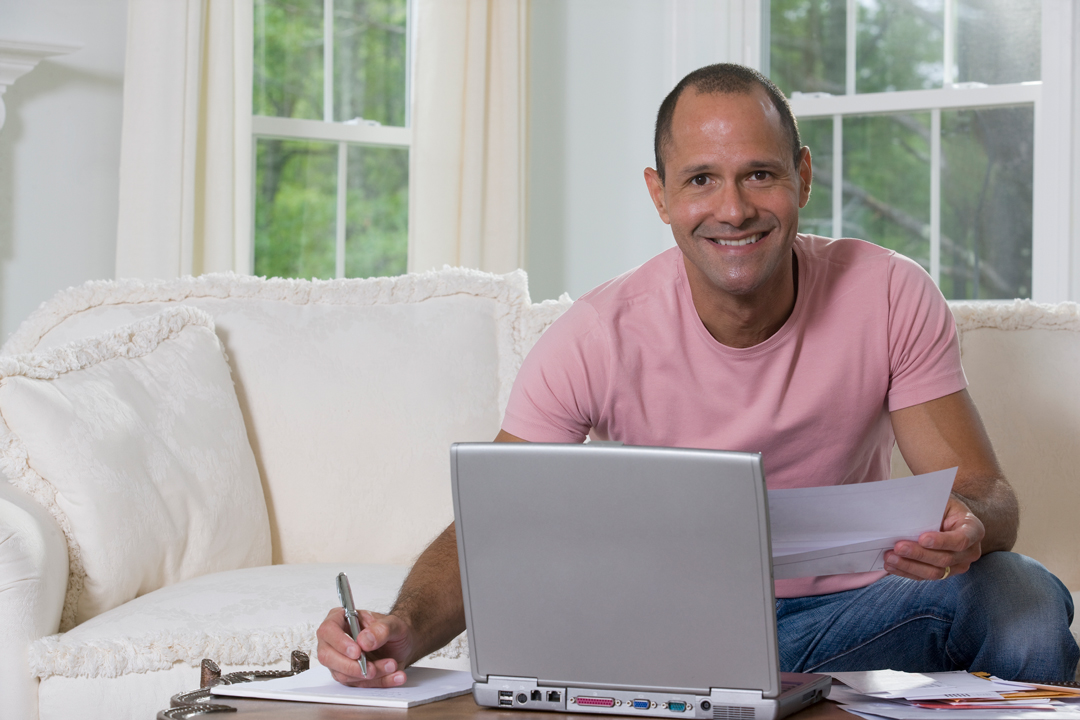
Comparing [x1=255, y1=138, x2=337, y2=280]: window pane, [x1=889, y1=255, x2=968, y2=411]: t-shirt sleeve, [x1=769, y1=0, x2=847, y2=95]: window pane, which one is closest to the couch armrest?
[x1=889, y1=255, x2=968, y2=411]: t-shirt sleeve

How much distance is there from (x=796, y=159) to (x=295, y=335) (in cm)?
108

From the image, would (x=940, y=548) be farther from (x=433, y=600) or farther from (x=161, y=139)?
(x=161, y=139)

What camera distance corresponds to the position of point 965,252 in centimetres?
296

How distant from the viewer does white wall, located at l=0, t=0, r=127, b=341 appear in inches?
104

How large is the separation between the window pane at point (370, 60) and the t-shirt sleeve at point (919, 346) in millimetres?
2140

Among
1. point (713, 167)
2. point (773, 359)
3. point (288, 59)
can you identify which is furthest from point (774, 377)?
point (288, 59)

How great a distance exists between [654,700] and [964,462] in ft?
2.09

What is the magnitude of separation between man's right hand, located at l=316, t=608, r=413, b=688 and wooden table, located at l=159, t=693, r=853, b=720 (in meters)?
0.06

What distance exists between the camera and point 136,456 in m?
1.70

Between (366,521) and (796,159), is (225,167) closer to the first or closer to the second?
(366,521)

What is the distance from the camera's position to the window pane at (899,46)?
9.66ft

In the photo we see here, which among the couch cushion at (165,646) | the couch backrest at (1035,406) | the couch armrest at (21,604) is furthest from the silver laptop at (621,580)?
the couch backrest at (1035,406)

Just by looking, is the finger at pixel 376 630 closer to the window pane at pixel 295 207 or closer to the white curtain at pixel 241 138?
the white curtain at pixel 241 138

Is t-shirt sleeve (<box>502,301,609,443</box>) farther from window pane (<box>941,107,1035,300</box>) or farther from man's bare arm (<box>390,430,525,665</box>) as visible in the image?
window pane (<box>941,107,1035,300</box>)
